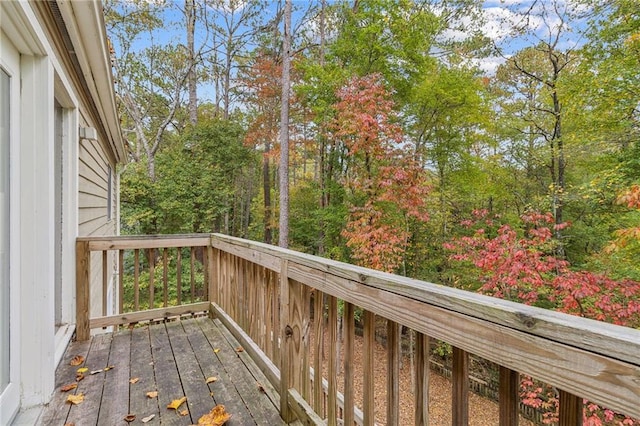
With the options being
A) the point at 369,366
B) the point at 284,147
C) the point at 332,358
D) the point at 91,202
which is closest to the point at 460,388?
the point at 369,366

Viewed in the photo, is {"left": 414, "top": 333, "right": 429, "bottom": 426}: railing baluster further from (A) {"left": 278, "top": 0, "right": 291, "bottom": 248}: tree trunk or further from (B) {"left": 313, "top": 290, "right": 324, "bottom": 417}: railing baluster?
(A) {"left": 278, "top": 0, "right": 291, "bottom": 248}: tree trunk

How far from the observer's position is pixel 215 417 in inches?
72.1

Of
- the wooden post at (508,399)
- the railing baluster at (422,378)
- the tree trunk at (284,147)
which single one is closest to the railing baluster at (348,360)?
the railing baluster at (422,378)

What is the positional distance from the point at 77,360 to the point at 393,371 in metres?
2.55

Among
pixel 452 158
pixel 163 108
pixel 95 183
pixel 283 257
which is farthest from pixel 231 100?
pixel 283 257

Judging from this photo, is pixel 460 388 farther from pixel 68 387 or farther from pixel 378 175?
pixel 378 175

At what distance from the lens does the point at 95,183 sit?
439 centimetres

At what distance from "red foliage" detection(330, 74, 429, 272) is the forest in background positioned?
47mm

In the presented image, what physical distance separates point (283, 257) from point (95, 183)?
3.76m

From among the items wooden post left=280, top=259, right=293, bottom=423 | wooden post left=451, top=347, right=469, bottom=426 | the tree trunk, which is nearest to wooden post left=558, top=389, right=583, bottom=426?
wooden post left=451, top=347, right=469, bottom=426

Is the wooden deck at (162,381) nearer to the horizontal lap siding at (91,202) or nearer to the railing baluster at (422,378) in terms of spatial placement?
the horizontal lap siding at (91,202)

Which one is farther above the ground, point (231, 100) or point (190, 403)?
point (231, 100)

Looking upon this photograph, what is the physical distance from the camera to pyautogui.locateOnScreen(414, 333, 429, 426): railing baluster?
1.06m

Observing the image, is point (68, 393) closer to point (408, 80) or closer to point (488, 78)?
point (408, 80)
